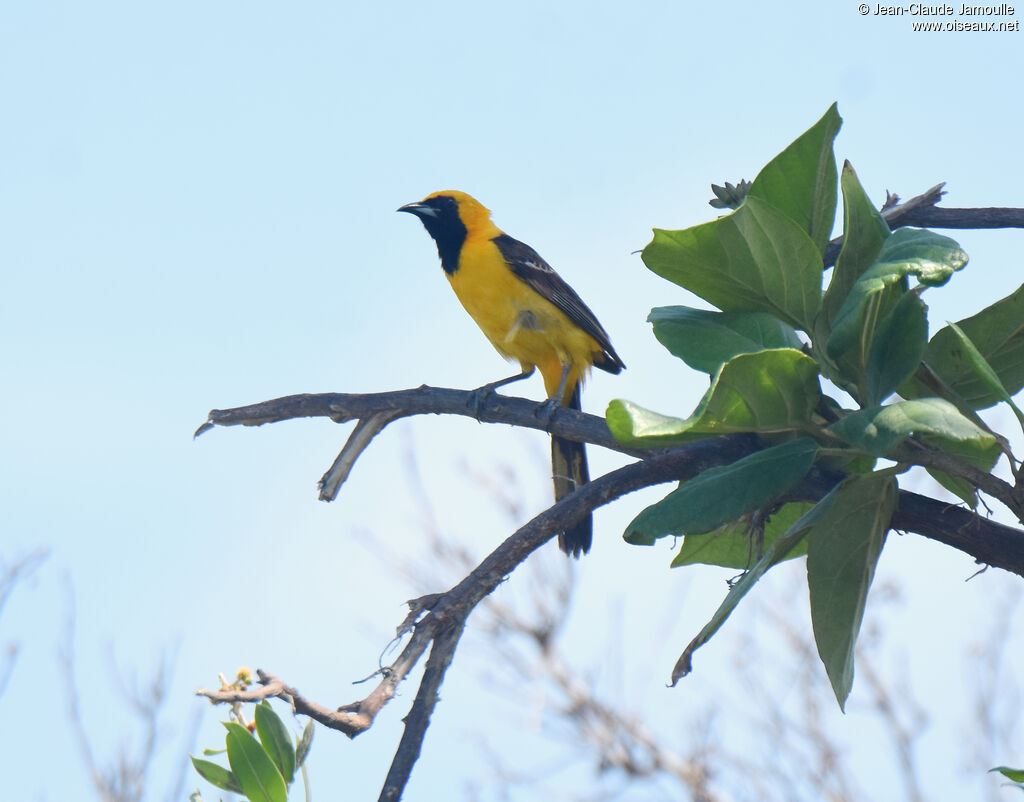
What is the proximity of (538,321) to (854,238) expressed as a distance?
3.41 metres

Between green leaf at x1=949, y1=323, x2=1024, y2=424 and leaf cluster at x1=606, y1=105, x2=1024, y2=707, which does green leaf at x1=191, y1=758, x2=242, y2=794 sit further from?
green leaf at x1=949, y1=323, x2=1024, y2=424

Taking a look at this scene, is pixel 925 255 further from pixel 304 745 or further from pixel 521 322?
pixel 521 322

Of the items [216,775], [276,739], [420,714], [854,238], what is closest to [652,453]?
[854,238]

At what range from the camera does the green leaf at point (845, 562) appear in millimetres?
1583

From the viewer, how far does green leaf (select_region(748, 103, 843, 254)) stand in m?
1.60

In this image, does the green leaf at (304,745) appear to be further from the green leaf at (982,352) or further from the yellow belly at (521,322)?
the yellow belly at (521,322)

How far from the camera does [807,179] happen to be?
164 cm

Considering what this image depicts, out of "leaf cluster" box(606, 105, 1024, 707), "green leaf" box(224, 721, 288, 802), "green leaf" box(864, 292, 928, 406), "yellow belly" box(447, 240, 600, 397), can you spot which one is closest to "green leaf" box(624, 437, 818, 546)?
"leaf cluster" box(606, 105, 1024, 707)

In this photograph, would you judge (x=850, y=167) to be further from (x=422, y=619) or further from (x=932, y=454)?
(x=422, y=619)

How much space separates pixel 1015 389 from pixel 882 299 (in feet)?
0.95

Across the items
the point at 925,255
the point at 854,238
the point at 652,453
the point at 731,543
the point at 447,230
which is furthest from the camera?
the point at 447,230

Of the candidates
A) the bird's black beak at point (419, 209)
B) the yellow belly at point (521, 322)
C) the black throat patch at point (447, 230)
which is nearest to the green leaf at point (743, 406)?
the yellow belly at point (521, 322)

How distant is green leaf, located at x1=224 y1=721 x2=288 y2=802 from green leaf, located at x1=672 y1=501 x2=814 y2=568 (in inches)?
32.7

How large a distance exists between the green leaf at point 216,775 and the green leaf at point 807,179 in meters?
1.28
